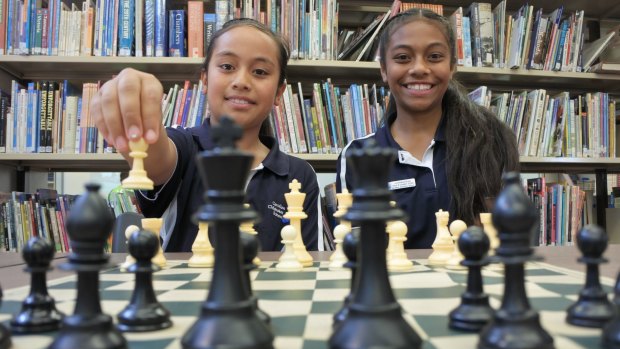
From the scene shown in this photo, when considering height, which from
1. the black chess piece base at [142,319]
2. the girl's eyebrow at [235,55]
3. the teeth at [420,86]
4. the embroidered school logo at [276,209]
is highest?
the girl's eyebrow at [235,55]

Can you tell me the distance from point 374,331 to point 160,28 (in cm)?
240

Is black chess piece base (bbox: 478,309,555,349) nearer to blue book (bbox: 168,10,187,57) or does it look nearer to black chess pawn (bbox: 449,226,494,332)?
black chess pawn (bbox: 449,226,494,332)

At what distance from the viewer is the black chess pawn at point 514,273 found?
0.44 meters

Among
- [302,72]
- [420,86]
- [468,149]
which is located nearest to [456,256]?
[468,149]

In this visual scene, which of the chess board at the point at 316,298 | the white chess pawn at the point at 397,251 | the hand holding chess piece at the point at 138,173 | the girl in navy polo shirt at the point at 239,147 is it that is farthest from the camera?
the girl in navy polo shirt at the point at 239,147

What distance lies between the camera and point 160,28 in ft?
8.17

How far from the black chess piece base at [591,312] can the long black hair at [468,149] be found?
1.23 meters

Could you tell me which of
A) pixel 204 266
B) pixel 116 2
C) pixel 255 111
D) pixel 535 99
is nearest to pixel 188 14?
pixel 116 2

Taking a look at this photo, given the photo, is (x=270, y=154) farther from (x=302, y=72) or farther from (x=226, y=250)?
(x=226, y=250)

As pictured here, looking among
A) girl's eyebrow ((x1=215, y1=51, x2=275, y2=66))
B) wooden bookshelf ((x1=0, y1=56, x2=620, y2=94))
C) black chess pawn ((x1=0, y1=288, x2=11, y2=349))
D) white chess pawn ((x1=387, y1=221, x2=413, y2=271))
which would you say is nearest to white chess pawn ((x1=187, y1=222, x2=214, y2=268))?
white chess pawn ((x1=387, y1=221, x2=413, y2=271))

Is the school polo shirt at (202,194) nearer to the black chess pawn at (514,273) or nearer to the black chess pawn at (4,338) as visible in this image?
the black chess pawn at (4,338)

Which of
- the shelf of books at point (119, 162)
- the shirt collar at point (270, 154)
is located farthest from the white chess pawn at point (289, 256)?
the shelf of books at point (119, 162)

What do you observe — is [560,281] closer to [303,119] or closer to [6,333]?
[6,333]

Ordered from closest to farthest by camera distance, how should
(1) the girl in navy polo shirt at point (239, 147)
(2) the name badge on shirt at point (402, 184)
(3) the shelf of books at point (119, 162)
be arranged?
1. (1) the girl in navy polo shirt at point (239, 147)
2. (2) the name badge on shirt at point (402, 184)
3. (3) the shelf of books at point (119, 162)
